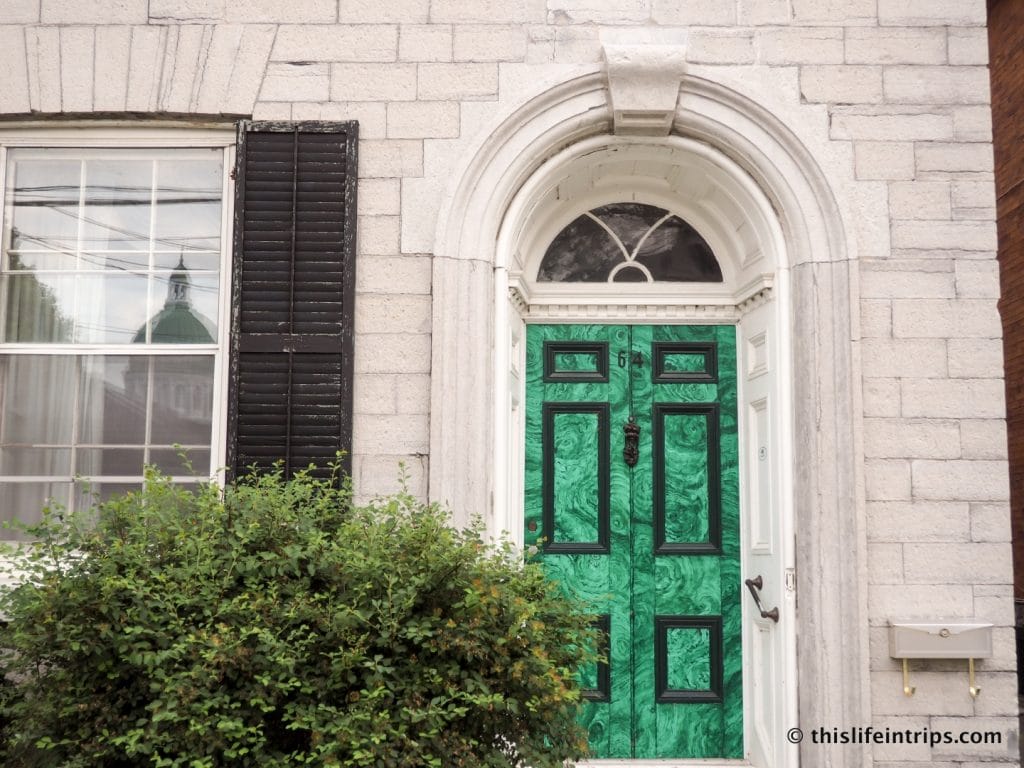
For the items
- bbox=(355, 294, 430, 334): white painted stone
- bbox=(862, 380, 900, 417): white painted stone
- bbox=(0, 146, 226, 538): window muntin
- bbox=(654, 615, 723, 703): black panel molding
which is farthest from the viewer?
bbox=(654, 615, 723, 703): black panel molding

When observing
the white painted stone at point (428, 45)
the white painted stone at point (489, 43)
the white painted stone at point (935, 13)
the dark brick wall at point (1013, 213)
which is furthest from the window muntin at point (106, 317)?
the dark brick wall at point (1013, 213)

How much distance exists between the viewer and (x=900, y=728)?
Answer: 4781mm

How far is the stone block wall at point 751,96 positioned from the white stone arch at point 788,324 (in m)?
0.09

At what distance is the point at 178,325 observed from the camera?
5234mm

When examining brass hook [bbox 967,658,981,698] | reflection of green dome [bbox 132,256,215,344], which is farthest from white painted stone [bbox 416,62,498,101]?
brass hook [bbox 967,658,981,698]

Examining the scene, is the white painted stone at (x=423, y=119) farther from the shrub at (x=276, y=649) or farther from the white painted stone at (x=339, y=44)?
the shrub at (x=276, y=649)

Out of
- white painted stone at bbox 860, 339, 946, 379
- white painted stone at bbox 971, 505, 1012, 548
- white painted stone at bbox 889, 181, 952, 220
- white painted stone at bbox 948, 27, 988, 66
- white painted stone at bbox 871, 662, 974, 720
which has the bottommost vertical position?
white painted stone at bbox 871, 662, 974, 720

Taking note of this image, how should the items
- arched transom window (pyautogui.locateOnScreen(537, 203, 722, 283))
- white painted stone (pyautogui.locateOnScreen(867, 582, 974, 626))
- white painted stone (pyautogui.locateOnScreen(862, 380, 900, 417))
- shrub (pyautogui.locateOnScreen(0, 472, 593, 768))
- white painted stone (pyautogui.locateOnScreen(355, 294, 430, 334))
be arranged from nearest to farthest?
shrub (pyautogui.locateOnScreen(0, 472, 593, 768)) < white painted stone (pyautogui.locateOnScreen(867, 582, 974, 626)) < white painted stone (pyautogui.locateOnScreen(862, 380, 900, 417)) < white painted stone (pyautogui.locateOnScreen(355, 294, 430, 334)) < arched transom window (pyautogui.locateOnScreen(537, 203, 722, 283))

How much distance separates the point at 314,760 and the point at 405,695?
0.38 meters

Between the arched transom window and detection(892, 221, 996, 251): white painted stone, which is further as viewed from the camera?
the arched transom window

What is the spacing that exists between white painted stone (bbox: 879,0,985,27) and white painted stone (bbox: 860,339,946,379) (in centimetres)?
166

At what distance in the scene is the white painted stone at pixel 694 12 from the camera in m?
5.19

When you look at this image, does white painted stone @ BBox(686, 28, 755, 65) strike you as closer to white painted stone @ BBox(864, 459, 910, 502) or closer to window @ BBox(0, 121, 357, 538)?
window @ BBox(0, 121, 357, 538)

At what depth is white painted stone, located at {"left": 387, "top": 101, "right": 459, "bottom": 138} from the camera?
5.14 meters
